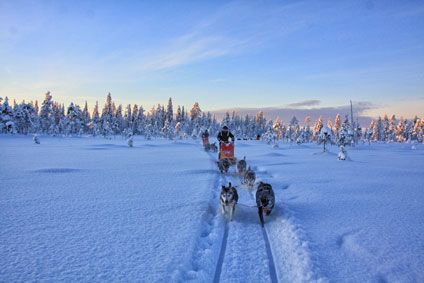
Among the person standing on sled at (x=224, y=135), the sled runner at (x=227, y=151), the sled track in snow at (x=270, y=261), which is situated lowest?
the sled track in snow at (x=270, y=261)

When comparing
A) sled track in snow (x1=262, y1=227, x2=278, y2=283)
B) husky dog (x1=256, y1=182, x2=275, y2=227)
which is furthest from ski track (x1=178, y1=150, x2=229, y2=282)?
husky dog (x1=256, y1=182, x2=275, y2=227)

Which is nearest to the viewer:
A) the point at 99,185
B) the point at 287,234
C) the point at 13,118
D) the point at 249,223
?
the point at 287,234

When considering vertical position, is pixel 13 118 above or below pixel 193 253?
above

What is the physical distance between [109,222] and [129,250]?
117cm

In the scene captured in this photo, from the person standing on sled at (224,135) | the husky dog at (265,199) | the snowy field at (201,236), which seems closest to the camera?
the snowy field at (201,236)

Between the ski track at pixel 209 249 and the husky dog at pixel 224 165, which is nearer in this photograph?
the ski track at pixel 209 249

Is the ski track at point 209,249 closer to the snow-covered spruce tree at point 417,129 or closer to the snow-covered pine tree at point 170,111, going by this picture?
Result: the snow-covered pine tree at point 170,111

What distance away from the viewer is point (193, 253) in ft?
11.3

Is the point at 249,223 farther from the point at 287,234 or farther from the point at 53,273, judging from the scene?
the point at 53,273

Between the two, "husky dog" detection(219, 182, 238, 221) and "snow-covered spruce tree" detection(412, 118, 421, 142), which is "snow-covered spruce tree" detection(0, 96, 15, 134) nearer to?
"husky dog" detection(219, 182, 238, 221)

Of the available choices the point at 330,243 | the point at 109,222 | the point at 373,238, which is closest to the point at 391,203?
the point at 373,238

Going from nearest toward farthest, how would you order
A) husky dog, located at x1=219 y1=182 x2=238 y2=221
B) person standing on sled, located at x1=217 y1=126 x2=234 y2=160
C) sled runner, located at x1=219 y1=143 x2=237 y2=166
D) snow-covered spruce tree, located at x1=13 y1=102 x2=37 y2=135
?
husky dog, located at x1=219 y1=182 x2=238 y2=221 < sled runner, located at x1=219 y1=143 x2=237 y2=166 < person standing on sled, located at x1=217 y1=126 x2=234 y2=160 < snow-covered spruce tree, located at x1=13 y1=102 x2=37 y2=135

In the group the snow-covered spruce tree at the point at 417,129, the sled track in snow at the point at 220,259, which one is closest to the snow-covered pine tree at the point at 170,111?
the snow-covered spruce tree at the point at 417,129

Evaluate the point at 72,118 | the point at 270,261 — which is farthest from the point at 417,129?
the point at 72,118
